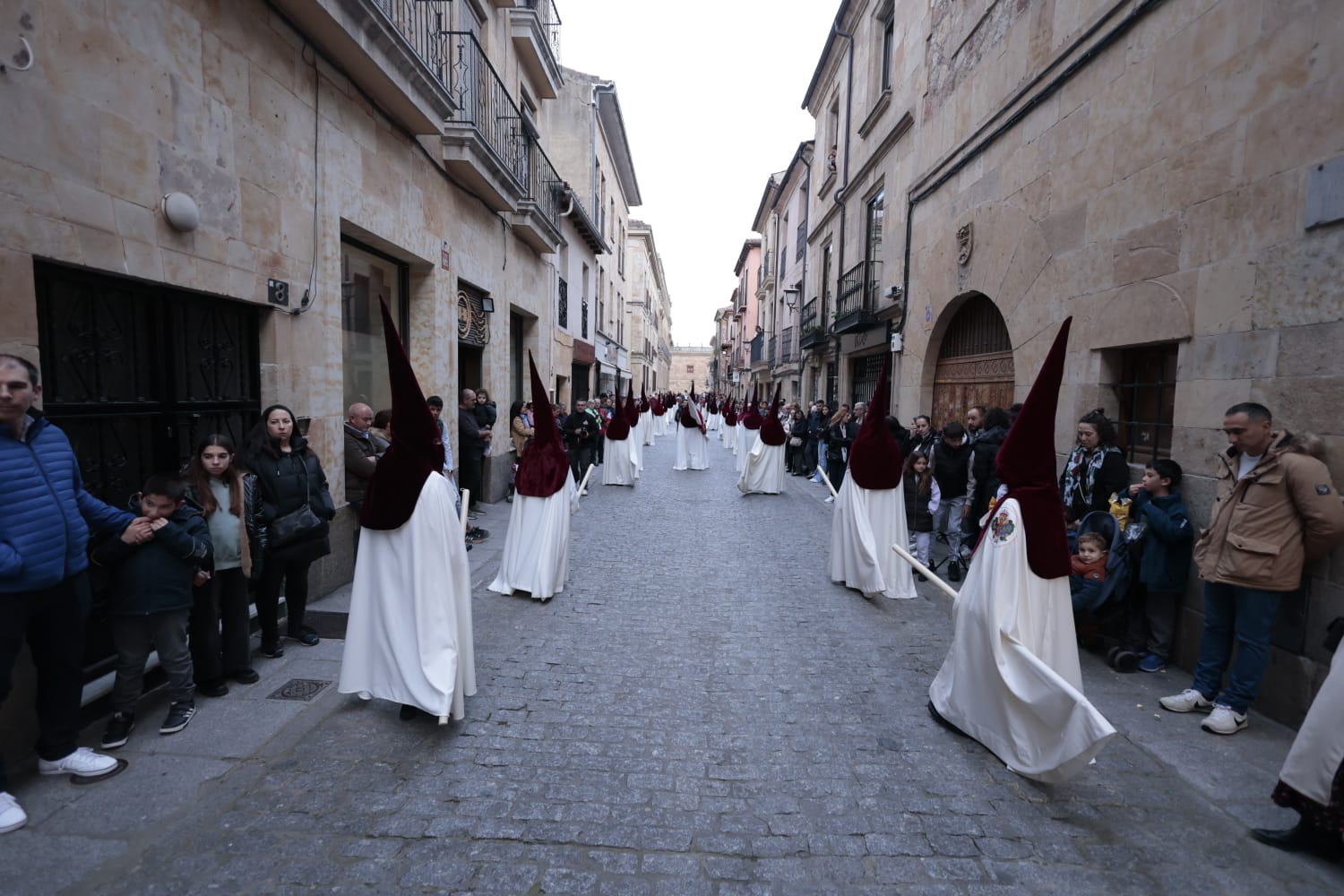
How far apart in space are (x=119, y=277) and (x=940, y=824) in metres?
5.35

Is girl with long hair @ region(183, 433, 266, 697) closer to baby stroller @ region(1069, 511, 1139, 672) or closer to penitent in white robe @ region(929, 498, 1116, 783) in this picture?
penitent in white robe @ region(929, 498, 1116, 783)

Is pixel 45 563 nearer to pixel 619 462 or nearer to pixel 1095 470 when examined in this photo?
pixel 1095 470

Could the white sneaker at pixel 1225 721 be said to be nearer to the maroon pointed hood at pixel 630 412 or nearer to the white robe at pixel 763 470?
the white robe at pixel 763 470

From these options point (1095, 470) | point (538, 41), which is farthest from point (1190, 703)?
point (538, 41)

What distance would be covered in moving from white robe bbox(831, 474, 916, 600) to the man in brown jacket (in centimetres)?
252

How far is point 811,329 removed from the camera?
20.5 meters

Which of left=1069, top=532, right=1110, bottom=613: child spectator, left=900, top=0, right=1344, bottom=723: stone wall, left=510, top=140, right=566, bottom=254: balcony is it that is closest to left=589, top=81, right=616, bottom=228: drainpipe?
left=510, top=140, right=566, bottom=254: balcony

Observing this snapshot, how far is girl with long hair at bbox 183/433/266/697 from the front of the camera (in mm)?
3982

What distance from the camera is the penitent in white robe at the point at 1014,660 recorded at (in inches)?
127

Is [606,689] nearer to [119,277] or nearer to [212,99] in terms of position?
[119,277]

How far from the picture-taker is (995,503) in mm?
3861

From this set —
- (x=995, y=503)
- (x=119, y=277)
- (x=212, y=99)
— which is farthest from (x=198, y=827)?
(x=212, y=99)

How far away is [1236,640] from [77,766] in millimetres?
6430

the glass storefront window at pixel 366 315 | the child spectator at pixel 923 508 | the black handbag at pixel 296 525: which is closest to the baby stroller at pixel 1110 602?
the child spectator at pixel 923 508
